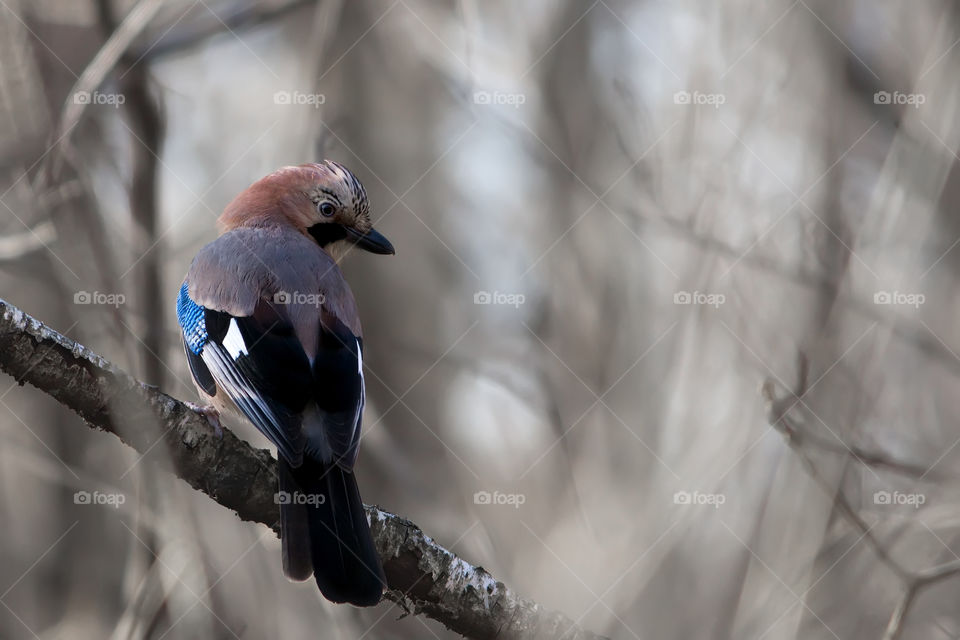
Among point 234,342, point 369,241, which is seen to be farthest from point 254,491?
point 369,241

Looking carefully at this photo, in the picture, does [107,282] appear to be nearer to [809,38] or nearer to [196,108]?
[196,108]

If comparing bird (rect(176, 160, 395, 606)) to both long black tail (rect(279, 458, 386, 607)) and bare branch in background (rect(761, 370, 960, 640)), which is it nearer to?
long black tail (rect(279, 458, 386, 607))

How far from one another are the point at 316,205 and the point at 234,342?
4.79ft

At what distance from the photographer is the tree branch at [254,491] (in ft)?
11.4

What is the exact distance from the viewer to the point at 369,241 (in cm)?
578

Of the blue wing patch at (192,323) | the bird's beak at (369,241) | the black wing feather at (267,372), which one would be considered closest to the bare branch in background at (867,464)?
the black wing feather at (267,372)

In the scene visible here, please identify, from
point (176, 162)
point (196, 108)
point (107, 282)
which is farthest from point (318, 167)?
point (196, 108)

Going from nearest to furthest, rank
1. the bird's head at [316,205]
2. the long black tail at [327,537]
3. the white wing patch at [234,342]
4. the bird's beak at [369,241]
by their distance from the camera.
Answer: the long black tail at [327,537] < the white wing patch at [234,342] < the bird's head at [316,205] < the bird's beak at [369,241]

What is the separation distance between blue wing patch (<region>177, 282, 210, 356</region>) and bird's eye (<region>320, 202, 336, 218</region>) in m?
0.99

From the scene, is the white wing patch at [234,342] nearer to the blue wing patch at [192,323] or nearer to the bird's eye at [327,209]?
the blue wing patch at [192,323]

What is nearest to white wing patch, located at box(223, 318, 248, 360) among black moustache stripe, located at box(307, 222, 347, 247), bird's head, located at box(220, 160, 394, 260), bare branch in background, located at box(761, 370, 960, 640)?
bird's head, located at box(220, 160, 394, 260)

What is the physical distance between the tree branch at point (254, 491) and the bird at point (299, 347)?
0.15 meters

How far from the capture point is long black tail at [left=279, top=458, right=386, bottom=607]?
374 centimetres

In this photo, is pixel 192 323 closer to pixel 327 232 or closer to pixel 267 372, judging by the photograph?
pixel 267 372
